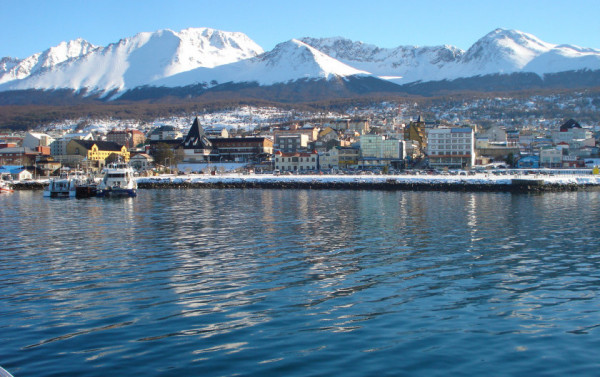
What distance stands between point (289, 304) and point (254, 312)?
29.8 inches

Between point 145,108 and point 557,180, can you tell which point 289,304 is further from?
point 145,108

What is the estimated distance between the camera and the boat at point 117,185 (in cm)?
3966

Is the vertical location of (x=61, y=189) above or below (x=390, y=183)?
above

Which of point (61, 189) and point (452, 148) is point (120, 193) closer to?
point (61, 189)

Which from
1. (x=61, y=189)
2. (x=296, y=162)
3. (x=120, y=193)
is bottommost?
(x=120, y=193)

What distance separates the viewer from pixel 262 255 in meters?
14.9

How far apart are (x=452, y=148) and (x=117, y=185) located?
159 feet

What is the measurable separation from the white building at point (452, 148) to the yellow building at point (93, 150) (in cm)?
4321

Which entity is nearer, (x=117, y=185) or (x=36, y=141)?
(x=117, y=185)

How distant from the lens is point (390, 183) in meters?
47.6

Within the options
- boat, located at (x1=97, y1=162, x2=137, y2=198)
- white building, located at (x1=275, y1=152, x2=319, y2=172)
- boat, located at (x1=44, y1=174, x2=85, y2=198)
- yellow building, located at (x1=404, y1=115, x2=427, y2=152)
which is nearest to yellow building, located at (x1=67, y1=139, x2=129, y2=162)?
white building, located at (x1=275, y1=152, x2=319, y2=172)

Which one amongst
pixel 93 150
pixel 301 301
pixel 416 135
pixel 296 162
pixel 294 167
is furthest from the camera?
pixel 416 135

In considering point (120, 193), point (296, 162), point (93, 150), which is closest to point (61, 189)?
point (120, 193)

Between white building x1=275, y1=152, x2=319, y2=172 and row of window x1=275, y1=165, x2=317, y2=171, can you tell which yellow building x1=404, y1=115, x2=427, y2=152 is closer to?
white building x1=275, y1=152, x2=319, y2=172
